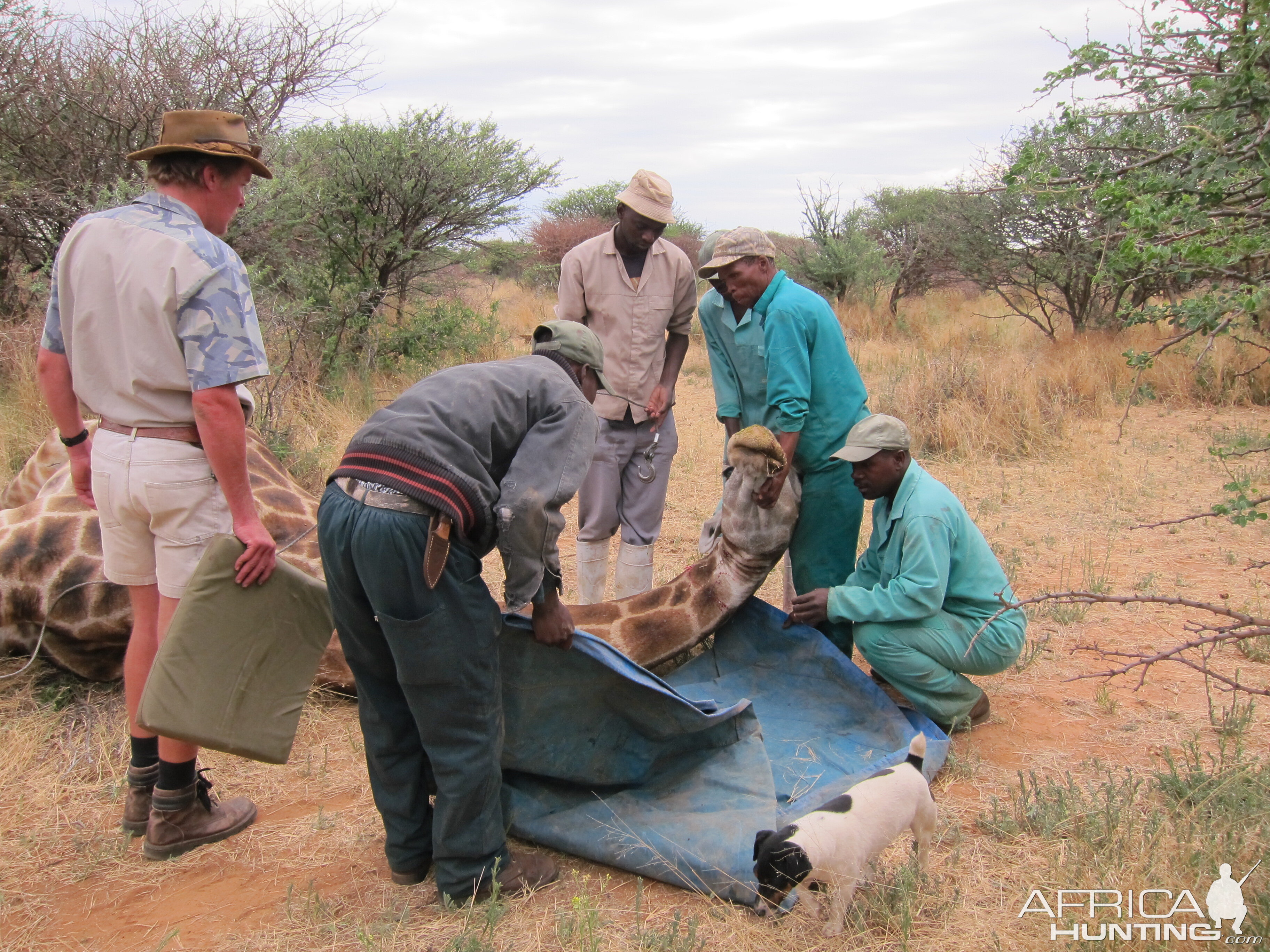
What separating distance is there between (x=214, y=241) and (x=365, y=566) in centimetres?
105

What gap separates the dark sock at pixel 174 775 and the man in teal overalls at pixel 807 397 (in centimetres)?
225

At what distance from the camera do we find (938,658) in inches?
138

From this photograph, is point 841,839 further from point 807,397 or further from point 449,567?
point 807,397

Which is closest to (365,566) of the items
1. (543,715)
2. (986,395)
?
(543,715)

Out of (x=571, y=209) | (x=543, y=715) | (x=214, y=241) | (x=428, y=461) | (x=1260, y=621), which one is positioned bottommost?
(x=543, y=715)

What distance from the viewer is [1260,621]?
2.01 meters

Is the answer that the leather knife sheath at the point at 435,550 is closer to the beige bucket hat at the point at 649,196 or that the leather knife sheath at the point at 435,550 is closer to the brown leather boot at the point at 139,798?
the brown leather boot at the point at 139,798

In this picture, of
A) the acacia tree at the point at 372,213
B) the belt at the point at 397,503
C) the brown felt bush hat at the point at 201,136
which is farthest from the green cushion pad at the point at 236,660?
the acacia tree at the point at 372,213

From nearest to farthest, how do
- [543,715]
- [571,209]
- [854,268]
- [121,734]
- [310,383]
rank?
[543,715], [121,734], [310,383], [854,268], [571,209]

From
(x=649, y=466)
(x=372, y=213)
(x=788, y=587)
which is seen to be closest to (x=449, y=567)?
(x=649, y=466)

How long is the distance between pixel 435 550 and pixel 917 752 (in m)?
1.43

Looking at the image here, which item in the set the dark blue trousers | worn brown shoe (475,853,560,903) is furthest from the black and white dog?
the dark blue trousers

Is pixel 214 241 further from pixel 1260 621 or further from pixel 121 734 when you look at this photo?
pixel 1260 621

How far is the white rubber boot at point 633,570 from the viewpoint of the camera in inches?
179
